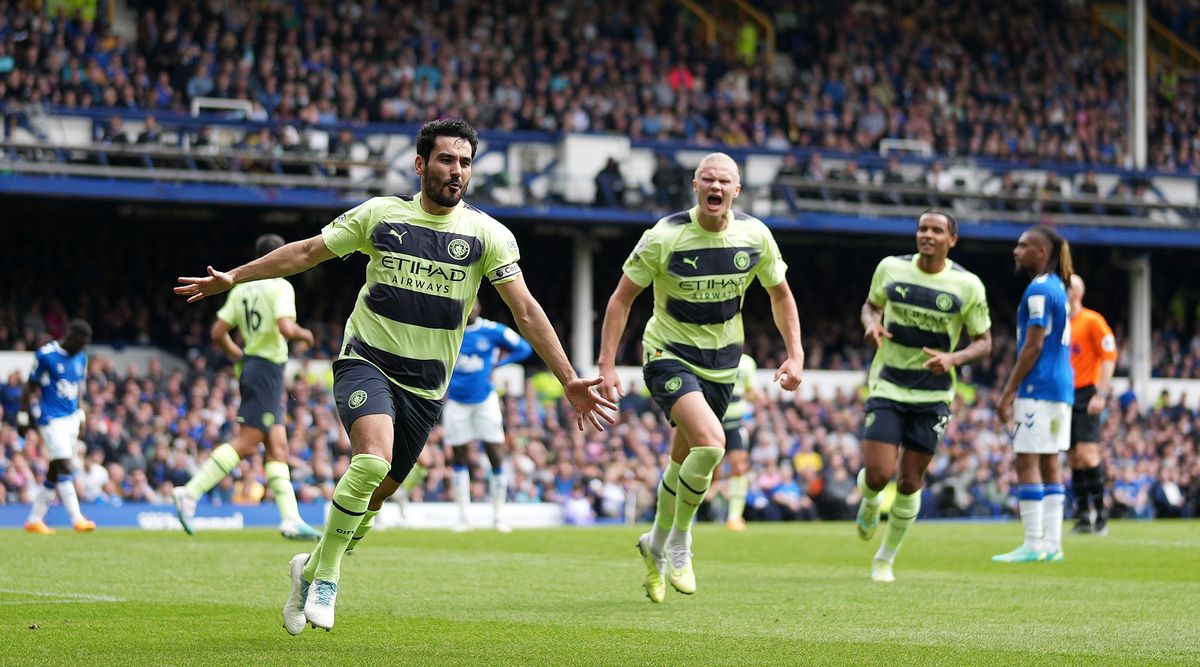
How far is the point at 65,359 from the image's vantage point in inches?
656

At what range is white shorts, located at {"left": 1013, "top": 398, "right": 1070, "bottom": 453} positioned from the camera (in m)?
12.9

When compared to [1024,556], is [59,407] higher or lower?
higher

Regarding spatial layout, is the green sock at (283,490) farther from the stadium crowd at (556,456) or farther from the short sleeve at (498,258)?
the short sleeve at (498,258)

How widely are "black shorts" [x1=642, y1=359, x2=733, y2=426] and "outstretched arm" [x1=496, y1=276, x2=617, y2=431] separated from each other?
1.84 metres

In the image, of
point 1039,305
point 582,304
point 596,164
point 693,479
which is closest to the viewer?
point 693,479

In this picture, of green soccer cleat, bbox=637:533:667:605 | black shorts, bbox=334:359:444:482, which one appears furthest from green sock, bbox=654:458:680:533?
black shorts, bbox=334:359:444:482

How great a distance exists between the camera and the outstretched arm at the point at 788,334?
957 centimetres

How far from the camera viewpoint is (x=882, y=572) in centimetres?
1094

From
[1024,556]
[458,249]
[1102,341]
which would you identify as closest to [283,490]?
[1024,556]

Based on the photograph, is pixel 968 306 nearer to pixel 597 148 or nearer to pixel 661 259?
pixel 661 259

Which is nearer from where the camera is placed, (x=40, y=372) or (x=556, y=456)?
(x=40, y=372)

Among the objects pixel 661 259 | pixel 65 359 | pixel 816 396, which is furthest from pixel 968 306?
pixel 816 396

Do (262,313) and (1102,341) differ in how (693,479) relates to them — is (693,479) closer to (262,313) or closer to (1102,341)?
(262,313)

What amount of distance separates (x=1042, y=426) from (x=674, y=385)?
4.56 m
